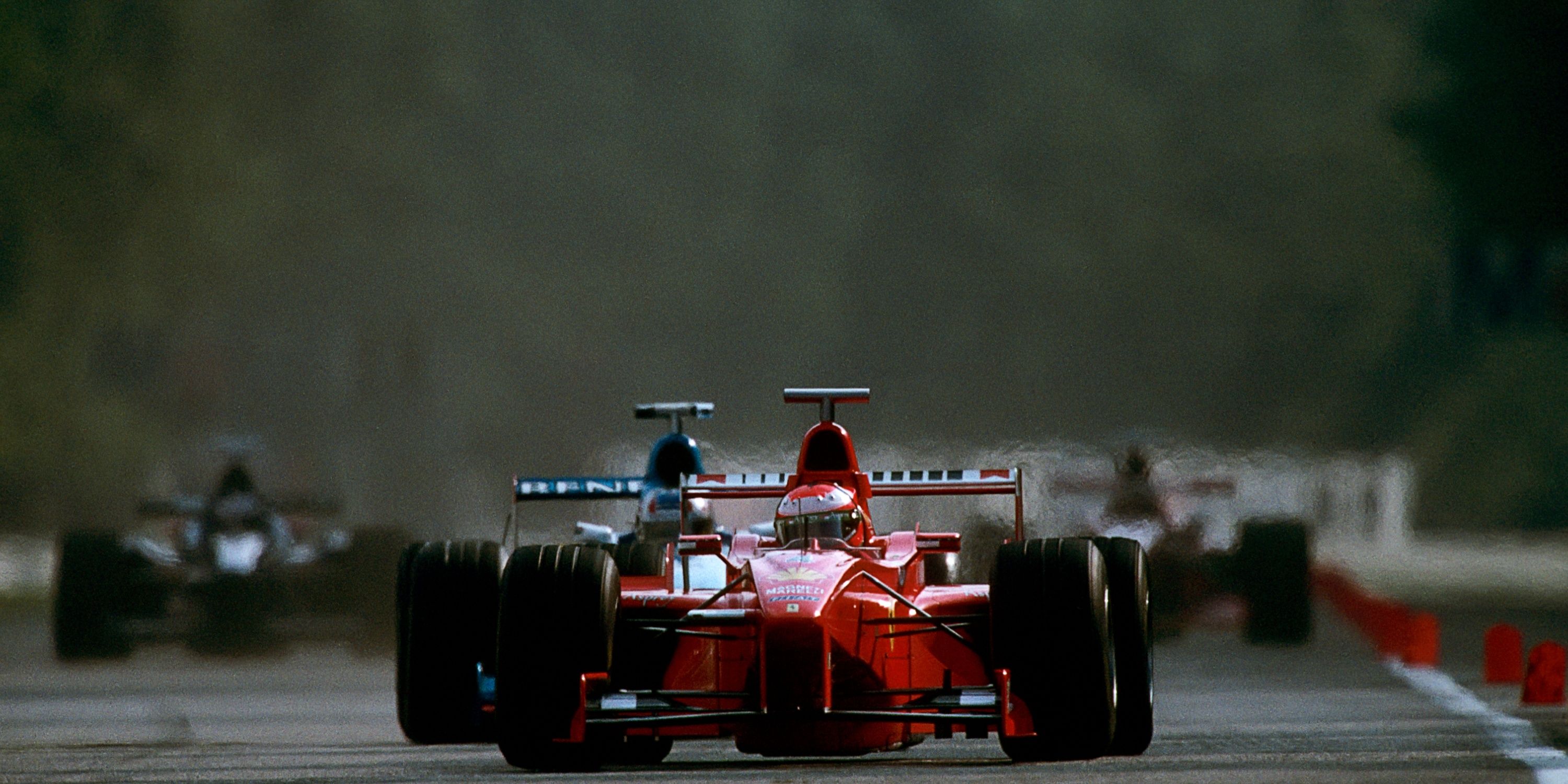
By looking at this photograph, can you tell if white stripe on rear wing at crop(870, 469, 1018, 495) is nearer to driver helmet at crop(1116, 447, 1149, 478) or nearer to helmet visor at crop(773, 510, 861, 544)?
helmet visor at crop(773, 510, 861, 544)

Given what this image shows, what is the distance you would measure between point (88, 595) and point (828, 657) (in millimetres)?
12551

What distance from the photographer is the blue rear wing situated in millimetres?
16125

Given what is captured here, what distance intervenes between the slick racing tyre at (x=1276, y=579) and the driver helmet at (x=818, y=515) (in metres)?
10.8

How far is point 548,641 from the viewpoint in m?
12.1

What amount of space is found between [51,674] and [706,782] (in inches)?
461

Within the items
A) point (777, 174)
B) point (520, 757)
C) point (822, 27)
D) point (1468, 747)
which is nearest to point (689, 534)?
point (520, 757)

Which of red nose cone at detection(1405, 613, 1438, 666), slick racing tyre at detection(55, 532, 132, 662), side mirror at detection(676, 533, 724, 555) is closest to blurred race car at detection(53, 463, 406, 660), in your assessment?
slick racing tyre at detection(55, 532, 132, 662)

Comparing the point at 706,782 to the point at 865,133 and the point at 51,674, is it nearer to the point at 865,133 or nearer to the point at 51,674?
the point at 51,674

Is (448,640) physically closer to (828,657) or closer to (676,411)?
(828,657)

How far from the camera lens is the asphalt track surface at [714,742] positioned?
12.3 m

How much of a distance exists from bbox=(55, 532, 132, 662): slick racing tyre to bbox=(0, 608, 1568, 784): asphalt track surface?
221 mm

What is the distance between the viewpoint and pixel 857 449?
27.4 meters

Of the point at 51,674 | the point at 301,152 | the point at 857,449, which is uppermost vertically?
the point at 301,152

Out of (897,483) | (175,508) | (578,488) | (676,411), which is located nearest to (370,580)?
(175,508)
